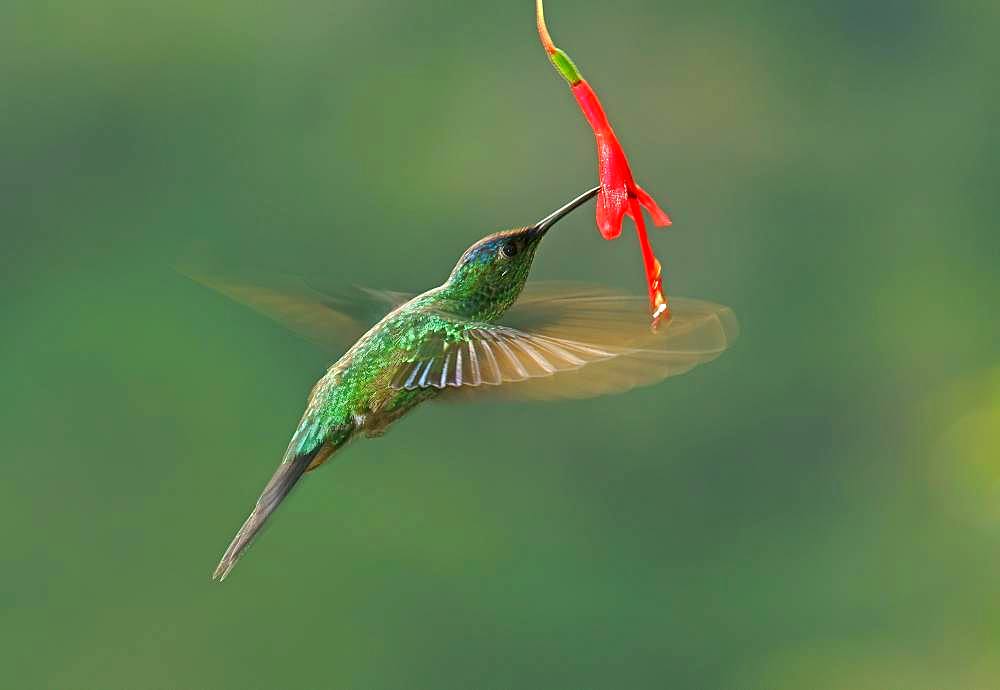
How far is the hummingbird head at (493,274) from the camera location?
0.90 meters

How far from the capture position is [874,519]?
347 centimetres

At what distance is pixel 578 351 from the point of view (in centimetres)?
78

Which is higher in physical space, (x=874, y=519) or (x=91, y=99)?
(x=91, y=99)

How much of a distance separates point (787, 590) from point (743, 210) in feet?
2.95

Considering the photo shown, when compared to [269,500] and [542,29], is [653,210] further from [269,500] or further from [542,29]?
[269,500]

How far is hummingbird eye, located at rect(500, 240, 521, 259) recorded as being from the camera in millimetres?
904

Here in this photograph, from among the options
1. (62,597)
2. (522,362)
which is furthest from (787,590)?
(522,362)

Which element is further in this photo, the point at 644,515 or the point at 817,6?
the point at 817,6

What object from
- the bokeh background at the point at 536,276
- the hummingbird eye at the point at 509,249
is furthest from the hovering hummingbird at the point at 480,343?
the bokeh background at the point at 536,276

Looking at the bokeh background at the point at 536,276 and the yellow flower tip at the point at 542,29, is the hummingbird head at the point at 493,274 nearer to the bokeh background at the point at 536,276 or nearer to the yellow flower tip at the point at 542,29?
the yellow flower tip at the point at 542,29

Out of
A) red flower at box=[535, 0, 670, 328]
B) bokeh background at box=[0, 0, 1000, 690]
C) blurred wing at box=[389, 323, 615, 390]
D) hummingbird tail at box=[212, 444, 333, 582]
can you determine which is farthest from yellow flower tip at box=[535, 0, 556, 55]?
bokeh background at box=[0, 0, 1000, 690]

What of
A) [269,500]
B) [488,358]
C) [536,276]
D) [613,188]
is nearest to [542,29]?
[613,188]

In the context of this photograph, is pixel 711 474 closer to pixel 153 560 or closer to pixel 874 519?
pixel 874 519

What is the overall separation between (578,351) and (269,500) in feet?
0.83
